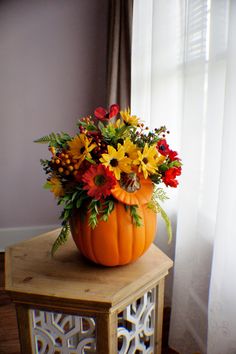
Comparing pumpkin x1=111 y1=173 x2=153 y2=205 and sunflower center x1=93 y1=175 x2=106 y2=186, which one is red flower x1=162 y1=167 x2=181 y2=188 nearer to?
pumpkin x1=111 y1=173 x2=153 y2=205

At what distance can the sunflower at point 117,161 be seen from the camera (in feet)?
2.59

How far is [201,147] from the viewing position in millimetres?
1181

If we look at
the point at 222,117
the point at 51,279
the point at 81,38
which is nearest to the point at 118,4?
the point at 81,38

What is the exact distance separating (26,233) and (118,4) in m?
1.83

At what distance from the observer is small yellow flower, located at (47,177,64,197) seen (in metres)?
0.85

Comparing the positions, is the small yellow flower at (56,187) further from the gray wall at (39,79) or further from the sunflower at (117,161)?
the gray wall at (39,79)

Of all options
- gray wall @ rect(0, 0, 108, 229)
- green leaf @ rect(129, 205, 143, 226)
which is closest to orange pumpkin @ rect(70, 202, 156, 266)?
green leaf @ rect(129, 205, 143, 226)

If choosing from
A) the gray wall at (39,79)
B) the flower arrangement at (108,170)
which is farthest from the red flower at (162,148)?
the gray wall at (39,79)

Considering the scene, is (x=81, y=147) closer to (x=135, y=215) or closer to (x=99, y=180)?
(x=99, y=180)

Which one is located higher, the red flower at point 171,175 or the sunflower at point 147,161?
the sunflower at point 147,161

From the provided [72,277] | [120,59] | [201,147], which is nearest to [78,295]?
[72,277]

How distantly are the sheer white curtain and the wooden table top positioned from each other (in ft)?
0.89

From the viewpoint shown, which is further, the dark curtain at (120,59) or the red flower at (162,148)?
the dark curtain at (120,59)

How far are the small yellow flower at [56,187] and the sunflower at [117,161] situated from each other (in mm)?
155
